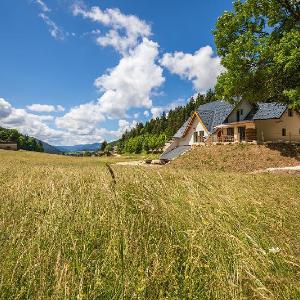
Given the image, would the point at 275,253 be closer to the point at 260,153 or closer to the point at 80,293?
the point at 80,293

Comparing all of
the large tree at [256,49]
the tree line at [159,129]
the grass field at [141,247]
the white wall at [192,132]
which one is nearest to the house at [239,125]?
the white wall at [192,132]

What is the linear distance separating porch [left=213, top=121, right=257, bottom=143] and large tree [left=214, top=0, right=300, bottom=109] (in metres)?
11.4

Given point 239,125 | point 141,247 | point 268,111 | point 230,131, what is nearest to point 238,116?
point 239,125

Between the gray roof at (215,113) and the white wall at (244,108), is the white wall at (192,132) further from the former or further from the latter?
the white wall at (244,108)

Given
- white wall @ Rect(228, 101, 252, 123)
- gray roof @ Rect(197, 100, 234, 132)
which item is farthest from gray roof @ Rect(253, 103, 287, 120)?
gray roof @ Rect(197, 100, 234, 132)

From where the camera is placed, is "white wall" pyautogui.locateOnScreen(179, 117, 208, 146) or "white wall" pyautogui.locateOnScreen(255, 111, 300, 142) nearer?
"white wall" pyautogui.locateOnScreen(255, 111, 300, 142)

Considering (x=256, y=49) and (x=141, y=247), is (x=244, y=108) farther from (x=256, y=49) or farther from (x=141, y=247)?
(x=141, y=247)

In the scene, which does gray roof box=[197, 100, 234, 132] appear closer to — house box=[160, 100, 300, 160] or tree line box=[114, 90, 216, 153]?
house box=[160, 100, 300, 160]

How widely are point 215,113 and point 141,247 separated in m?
47.6

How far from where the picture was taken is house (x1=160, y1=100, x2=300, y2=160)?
135 ft

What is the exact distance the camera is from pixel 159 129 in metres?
163

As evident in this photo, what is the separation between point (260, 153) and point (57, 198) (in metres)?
28.8

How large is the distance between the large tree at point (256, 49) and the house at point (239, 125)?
25.8ft

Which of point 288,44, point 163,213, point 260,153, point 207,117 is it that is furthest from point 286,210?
point 207,117
